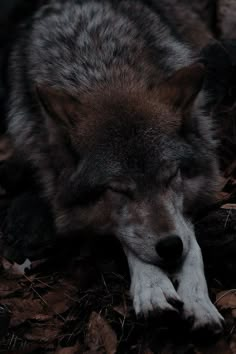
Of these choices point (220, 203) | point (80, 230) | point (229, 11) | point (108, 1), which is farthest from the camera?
point (229, 11)

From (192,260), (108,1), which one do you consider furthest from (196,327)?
(108,1)

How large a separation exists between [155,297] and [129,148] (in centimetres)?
102

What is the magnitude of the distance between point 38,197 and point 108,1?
2.14 metres

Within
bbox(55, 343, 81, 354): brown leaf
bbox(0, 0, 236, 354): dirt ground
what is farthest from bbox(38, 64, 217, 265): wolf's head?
bbox(55, 343, 81, 354): brown leaf

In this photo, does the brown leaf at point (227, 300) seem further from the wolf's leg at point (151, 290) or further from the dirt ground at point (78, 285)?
the wolf's leg at point (151, 290)

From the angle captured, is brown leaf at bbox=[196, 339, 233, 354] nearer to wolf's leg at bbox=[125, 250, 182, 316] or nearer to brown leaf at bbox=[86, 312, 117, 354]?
wolf's leg at bbox=[125, 250, 182, 316]

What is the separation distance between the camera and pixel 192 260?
428cm

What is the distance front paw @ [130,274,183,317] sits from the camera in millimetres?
3869

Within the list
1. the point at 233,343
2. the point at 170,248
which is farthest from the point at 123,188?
the point at 233,343

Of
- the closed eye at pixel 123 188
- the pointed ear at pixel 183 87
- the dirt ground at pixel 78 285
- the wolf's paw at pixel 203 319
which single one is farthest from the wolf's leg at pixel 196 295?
the pointed ear at pixel 183 87

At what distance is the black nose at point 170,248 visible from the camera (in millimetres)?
4008

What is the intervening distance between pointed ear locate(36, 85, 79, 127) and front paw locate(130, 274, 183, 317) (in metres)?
1.26

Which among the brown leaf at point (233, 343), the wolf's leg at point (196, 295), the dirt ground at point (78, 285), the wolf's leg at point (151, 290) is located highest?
the wolf's leg at point (196, 295)

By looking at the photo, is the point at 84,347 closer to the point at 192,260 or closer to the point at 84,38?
the point at 192,260
